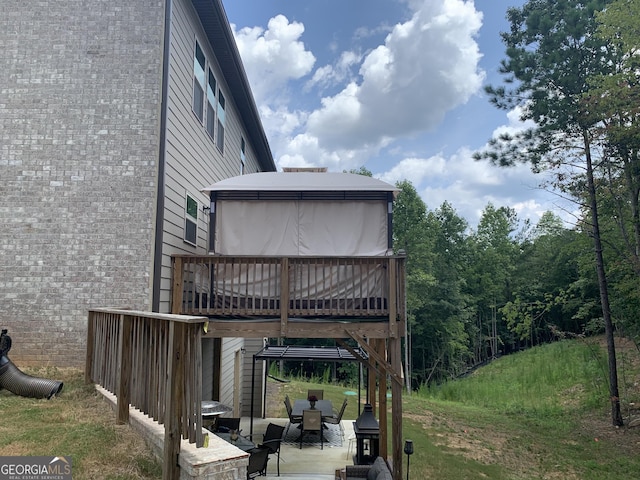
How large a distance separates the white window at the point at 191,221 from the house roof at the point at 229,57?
3444 millimetres

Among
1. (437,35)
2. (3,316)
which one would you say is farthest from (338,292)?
(437,35)

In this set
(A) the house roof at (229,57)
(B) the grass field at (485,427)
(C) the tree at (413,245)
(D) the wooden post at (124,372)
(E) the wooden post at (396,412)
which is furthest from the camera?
(C) the tree at (413,245)

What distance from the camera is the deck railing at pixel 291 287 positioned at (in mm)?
6145

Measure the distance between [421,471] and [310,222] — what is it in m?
5.05

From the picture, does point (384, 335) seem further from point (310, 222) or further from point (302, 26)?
point (302, 26)

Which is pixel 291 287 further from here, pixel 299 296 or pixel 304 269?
pixel 304 269

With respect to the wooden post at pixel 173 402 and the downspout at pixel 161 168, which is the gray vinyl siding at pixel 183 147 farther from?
the wooden post at pixel 173 402

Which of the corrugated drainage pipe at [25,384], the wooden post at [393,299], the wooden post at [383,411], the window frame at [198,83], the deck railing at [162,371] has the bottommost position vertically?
the wooden post at [383,411]

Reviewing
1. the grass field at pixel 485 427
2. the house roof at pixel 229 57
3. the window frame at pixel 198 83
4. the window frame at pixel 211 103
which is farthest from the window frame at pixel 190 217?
the house roof at pixel 229 57

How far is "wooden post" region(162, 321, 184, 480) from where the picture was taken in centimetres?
314

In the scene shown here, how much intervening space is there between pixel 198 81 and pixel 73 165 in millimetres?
3078

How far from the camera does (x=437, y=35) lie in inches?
742

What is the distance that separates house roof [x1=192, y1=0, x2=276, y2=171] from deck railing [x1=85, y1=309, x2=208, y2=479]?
5.93 m

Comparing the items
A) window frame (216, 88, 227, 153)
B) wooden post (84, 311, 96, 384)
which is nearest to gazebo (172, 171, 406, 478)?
wooden post (84, 311, 96, 384)
